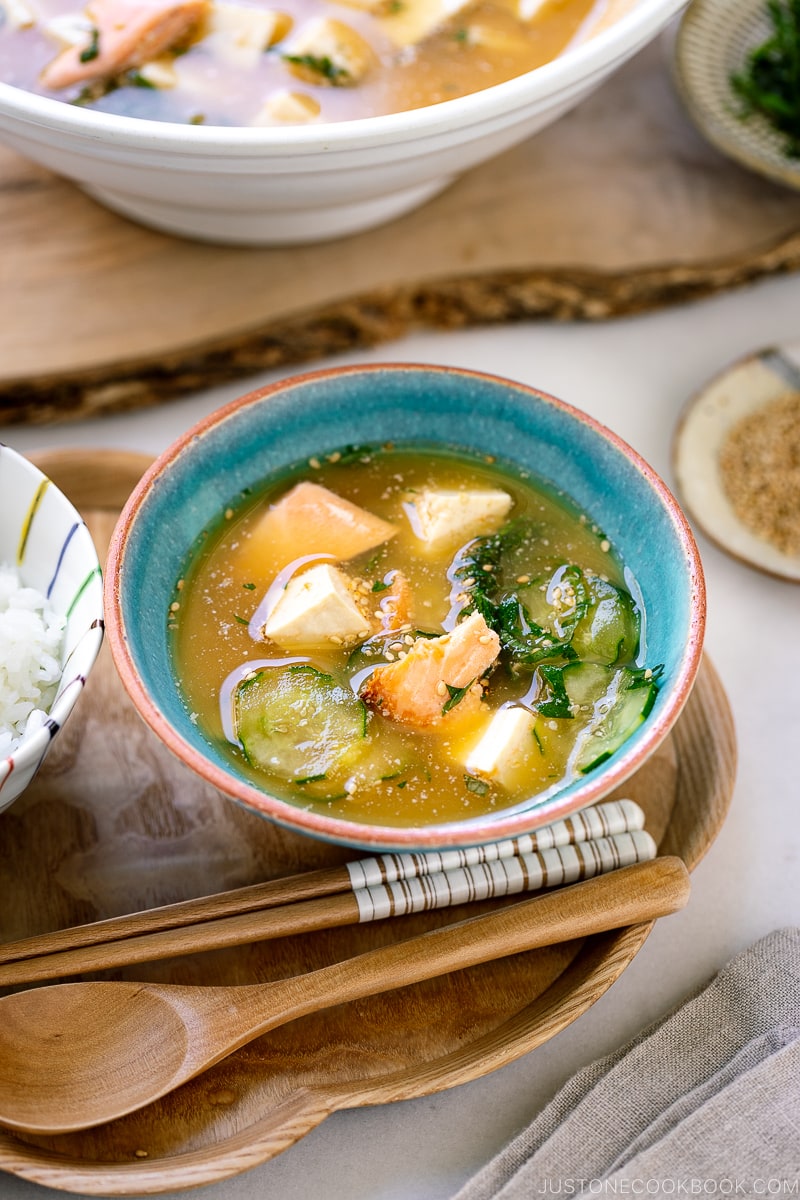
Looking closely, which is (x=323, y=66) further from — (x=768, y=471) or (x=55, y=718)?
(x=55, y=718)

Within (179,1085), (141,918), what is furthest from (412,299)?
(179,1085)

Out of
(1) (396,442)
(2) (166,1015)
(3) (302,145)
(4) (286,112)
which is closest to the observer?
(2) (166,1015)

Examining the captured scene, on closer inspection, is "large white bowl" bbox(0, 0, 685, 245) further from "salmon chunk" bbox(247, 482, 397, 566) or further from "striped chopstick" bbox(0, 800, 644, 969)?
"striped chopstick" bbox(0, 800, 644, 969)

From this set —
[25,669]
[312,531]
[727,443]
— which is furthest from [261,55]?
[25,669]

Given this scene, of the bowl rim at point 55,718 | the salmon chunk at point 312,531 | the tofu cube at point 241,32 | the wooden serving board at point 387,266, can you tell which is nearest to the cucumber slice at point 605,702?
the salmon chunk at point 312,531

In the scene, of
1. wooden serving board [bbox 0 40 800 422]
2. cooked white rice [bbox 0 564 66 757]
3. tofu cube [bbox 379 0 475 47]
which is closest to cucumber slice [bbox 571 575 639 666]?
cooked white rice [bbox 0 564 66 757]

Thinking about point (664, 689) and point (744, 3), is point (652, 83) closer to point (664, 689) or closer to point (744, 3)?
point (744, 3)

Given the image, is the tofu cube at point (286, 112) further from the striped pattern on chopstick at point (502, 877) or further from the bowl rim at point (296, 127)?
the striped pattern on chopstick at point (502, 877)
